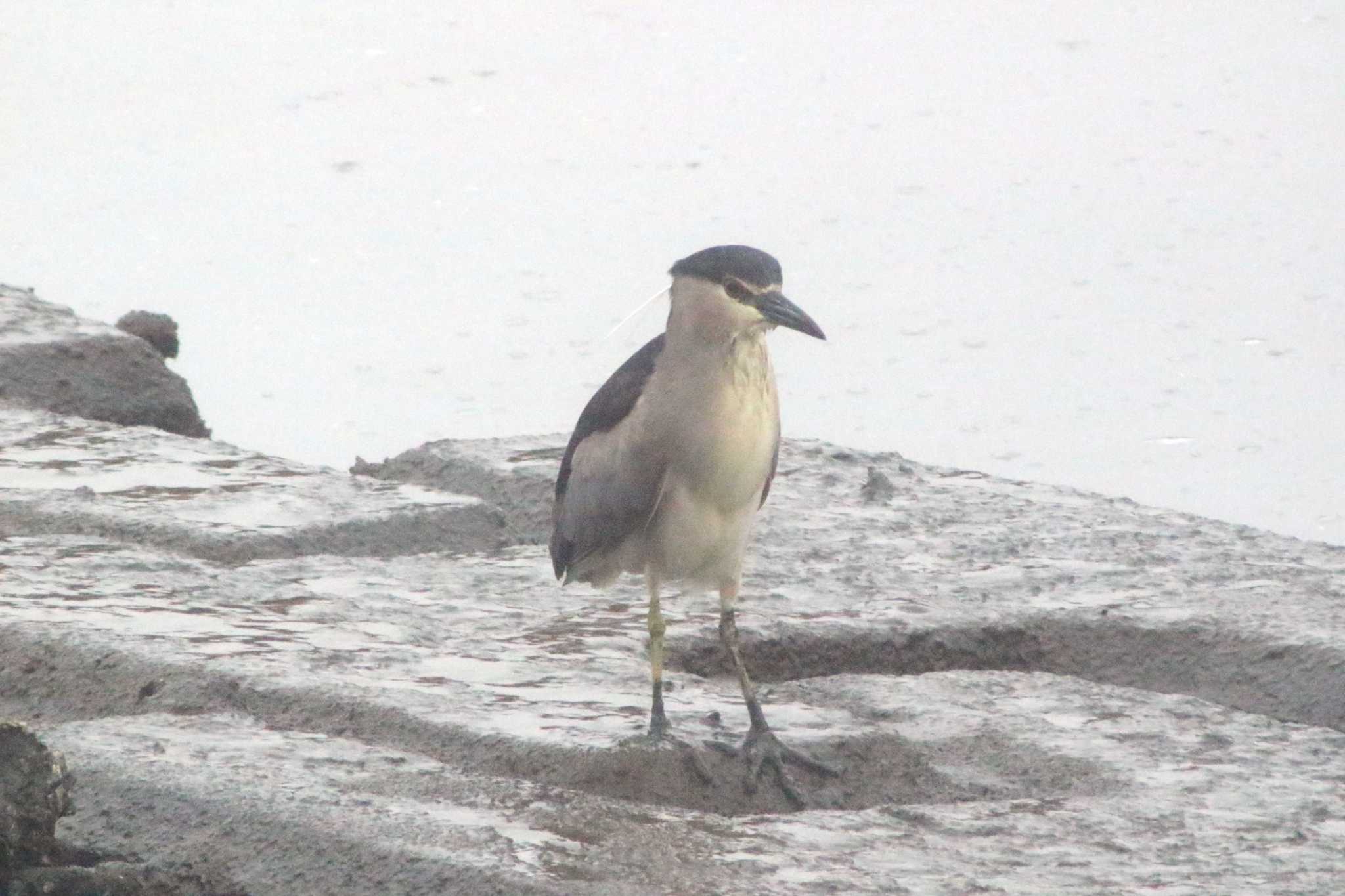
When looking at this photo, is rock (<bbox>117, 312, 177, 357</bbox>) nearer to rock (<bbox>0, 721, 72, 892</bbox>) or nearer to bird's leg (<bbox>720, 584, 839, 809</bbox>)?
bird's leg (<bbox>720, 584, 839, 809</bbox>)

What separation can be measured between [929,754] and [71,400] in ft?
6.65

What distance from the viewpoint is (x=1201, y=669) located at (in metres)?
2.82

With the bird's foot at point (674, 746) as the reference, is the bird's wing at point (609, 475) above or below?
above

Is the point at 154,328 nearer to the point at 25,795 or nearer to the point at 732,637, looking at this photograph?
the point at 732,637

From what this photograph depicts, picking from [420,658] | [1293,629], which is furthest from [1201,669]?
[420,658]

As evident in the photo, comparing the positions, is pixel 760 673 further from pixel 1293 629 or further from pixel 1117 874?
pixel 1117 874

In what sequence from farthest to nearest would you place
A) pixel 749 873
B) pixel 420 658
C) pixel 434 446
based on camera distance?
pixel 434 446
pixel 420 658
pixel 749 873

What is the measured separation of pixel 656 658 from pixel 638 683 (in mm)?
80

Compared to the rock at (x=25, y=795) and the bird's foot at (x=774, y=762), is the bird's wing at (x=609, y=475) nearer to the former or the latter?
the bird's foot at (x=774, y=762)

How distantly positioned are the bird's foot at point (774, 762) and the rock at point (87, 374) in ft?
6.00

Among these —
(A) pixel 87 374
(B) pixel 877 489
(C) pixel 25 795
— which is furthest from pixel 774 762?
(A) pixel 87 374

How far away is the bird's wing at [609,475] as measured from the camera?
2.73m

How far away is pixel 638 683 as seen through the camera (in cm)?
268

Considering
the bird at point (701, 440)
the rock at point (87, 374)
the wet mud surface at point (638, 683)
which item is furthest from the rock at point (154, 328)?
the bird at point (701, 440)
